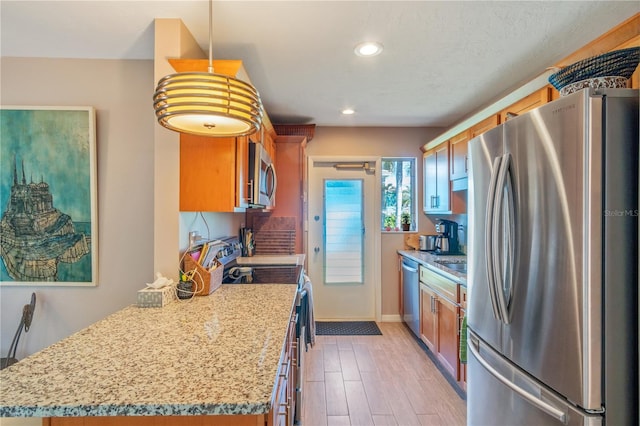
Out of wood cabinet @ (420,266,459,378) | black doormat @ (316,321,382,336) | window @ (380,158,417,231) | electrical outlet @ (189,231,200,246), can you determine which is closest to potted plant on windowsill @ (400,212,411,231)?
window @ (380,158,417,231)

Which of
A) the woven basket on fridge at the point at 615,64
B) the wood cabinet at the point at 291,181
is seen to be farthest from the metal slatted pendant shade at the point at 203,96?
the wood cabinet at the point at 291,181

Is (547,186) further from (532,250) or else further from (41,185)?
(41,185)

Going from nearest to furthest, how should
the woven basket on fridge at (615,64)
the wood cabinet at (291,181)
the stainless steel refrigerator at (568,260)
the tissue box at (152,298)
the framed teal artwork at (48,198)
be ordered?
the stainless steel refrigerator at (568,260)
the woven basket on fridge at (615,64)
the tissue box at (152,298)
the framed teal artwork at (48,198)
the wood cabinet at (291,181)

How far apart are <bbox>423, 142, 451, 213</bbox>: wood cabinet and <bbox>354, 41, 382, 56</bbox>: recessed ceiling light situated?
1582 mm

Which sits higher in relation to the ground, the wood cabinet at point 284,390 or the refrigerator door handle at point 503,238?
the refrigerator door handle at point 503,238

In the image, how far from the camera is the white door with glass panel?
392 centimetres

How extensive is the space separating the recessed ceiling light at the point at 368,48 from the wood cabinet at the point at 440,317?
1738 millimetres

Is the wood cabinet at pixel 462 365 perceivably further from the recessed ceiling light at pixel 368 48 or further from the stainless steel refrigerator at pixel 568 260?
the recessed ceiling light at pixel 368 48

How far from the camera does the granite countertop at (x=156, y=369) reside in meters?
0.74

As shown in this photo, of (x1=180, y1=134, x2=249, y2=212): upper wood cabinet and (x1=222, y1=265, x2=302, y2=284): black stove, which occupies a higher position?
(x1=180, y1=134, x2=249, y2=212): upper wood cabinet

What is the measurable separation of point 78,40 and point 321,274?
3123mm

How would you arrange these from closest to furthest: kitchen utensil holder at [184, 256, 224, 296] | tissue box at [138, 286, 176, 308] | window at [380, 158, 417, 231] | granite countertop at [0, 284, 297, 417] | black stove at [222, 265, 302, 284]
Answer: granite countertop at [0, 284, 297, 417]
tissue box at [138, 286, 176, 308]
kitchen utensil holder at [184, 256, 224, 296]
black stove at [222, 265, 302, 284]
window at [380, 158, 417, 231]

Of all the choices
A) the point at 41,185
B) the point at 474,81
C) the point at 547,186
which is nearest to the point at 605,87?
the point at 547,186

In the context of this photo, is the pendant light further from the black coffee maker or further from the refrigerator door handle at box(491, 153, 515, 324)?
the black coffee maker
